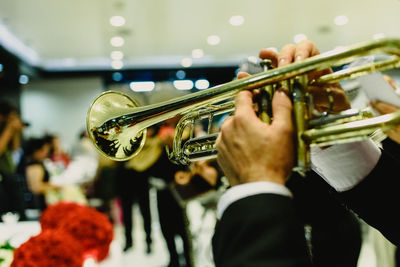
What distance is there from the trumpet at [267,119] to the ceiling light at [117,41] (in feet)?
17.3

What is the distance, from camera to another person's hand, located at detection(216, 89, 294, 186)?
0.56 metres

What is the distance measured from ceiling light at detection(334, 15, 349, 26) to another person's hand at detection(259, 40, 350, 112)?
496cm

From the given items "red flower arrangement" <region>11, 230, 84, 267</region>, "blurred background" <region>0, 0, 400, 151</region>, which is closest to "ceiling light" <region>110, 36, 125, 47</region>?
"blurred background" <region>0, 0, 400, 151</region>

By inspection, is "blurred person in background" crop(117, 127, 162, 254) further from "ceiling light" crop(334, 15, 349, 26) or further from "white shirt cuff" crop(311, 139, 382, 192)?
"ceiling light" crop(334, 15, 349, 26)

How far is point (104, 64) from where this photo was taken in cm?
791

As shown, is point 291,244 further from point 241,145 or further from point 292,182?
point 292,182

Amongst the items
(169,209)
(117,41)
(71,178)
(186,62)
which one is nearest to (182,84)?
(186,62)

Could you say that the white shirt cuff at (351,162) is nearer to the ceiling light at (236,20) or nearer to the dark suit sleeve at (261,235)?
the dark suit sleeve at (261,235)

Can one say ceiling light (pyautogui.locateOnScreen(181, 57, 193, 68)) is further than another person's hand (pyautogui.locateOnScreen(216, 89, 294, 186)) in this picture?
Yes

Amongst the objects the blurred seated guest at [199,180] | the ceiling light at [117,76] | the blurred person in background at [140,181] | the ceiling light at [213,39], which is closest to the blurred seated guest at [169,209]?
the blurred person in background at [140,181]

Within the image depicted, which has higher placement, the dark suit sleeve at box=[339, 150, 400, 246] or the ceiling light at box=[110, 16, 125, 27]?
the ceiling light at box=[110, 16, 125, 27]

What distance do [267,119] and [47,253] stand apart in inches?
29.7

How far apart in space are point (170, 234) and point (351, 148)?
2.59 m

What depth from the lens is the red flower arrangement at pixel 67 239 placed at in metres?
0.91
